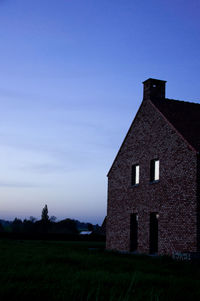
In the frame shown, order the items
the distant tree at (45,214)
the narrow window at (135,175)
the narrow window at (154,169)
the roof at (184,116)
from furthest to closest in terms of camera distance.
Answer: the distant tree at (45,214)
the narrow window at (135,175)
the narrow window at (154,169)
the roof at (184,116)

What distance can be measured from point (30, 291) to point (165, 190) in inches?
494

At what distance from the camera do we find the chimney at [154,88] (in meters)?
22.0

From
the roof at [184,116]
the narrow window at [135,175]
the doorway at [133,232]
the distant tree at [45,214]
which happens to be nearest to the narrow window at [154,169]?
the narrow window at [135,175]

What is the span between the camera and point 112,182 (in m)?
24.6

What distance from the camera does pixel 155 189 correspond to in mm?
19562

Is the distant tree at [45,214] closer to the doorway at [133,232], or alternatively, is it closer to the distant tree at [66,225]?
the distant tree at [66,225]

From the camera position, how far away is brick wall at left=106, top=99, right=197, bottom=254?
55.5 ft

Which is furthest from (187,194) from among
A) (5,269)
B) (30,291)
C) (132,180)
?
(30,291)

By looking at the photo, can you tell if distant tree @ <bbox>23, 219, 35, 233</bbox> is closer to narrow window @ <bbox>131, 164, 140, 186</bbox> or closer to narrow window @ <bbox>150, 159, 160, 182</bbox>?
narrow window @ <bbox>131, 164, 140, 186</bbox>

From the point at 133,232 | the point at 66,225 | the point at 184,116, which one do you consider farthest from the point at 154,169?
the point at 66,225

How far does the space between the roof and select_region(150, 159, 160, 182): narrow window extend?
2298 mm

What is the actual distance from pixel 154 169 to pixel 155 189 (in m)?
1.19

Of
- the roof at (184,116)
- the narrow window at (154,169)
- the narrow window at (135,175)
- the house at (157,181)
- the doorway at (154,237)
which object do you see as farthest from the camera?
the narrow window at (135,175)

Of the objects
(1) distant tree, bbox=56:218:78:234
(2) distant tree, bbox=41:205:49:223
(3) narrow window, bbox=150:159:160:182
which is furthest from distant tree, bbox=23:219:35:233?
(3) narrow window, bbox=150:159:160:182
